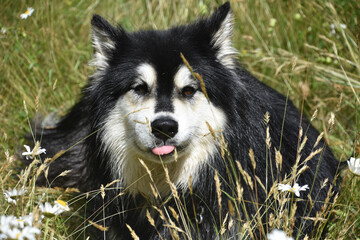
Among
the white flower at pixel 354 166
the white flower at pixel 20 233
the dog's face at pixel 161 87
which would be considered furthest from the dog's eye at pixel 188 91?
the white flower at pixel 20 233

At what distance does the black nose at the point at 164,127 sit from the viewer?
2646 millimetres

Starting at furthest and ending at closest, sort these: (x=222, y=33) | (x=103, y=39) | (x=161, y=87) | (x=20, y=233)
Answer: (x=103, y=39) → (x=222, y=33) → (x=161, y=87) → (x=20, y=233)

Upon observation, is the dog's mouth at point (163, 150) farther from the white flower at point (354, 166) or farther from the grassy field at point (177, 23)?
the grassy field at point (177, 23)

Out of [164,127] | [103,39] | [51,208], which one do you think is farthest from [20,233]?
[103,39]

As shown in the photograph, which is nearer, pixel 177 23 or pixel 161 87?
Result: pixel 161 87

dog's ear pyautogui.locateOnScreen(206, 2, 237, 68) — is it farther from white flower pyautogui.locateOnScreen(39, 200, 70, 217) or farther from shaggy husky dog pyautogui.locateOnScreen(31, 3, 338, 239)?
white flower pyautogui.locateOnScreen(39, 200, 70, 217)

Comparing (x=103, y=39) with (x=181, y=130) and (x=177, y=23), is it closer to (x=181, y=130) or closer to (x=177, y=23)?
(x=181, y=130)

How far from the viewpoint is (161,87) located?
9.45 feet

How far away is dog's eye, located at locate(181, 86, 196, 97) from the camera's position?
9.49ft

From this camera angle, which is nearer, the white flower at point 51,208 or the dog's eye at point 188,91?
the white flower at point 51,208

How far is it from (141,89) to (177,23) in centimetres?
231

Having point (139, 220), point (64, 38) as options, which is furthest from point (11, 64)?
point (139, 220)

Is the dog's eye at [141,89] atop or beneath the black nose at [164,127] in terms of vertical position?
atop

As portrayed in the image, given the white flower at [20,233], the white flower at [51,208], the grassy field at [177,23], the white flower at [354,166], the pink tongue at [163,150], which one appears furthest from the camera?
the grassy field at [177,23]
